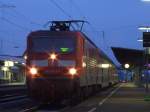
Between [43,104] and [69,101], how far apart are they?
5.56 ft

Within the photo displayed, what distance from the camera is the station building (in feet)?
280

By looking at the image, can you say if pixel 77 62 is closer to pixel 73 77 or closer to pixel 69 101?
pixel 73 77

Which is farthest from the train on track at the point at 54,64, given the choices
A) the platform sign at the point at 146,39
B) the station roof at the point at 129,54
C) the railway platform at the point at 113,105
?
the station roof at the point at 129,54

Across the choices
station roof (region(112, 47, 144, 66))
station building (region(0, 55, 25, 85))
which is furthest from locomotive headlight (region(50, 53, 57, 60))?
station building (region(0, 55, 25, 85))

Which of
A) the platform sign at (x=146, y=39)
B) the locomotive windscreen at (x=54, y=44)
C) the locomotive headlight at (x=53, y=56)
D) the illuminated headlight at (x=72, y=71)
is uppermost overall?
the platform sign at (x=146, y=39)

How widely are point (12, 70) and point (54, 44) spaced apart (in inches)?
3029

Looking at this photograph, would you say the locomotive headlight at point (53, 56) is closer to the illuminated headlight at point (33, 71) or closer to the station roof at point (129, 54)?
the illuminated headlight at point (33, 71)

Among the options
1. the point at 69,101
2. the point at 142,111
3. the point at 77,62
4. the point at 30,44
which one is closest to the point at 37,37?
the point at 30,44

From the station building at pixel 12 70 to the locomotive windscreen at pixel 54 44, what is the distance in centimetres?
5398

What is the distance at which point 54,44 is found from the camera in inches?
1043

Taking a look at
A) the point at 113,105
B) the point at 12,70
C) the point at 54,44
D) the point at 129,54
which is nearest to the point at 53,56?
the point at 54,44

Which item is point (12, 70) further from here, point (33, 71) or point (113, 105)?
point (33, 71)

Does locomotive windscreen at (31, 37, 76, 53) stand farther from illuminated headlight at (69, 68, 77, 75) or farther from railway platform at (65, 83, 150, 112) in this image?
railway platform at (65, 83, 150, 112)

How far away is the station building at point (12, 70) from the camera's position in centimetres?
8521
